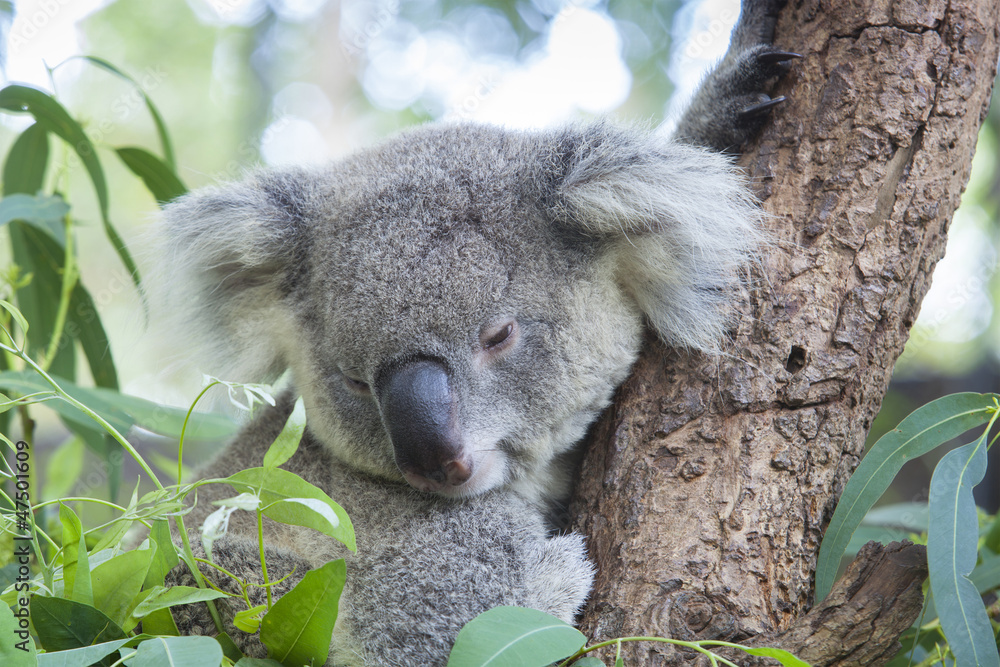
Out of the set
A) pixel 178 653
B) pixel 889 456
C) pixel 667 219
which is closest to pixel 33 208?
pixel 178 653

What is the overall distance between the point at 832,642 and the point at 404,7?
879 cm

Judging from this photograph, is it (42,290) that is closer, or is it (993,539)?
(993,539)

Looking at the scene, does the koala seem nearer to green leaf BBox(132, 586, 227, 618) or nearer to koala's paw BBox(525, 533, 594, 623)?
koala's paw BBox(525, 533, 594, 623)

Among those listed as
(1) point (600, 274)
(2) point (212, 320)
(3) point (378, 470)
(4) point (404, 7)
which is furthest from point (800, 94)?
(4) point (404, 7)

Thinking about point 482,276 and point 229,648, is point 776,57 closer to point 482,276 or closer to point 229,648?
point 482,276

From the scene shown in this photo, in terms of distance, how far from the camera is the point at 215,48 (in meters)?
12.0

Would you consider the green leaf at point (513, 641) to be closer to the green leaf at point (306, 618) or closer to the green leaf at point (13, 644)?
the green leaf at point (306, 618)

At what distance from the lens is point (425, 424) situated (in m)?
1.69

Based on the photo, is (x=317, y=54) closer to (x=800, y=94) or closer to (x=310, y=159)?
(x=310, y=159)

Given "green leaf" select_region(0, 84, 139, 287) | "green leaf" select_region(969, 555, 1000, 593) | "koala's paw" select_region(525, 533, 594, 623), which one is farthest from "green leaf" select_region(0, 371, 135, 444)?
"green leaf" select_region(969, 555, 1000, 593)

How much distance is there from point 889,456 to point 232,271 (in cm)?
190

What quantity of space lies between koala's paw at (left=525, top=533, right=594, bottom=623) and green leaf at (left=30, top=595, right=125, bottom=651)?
918 mm

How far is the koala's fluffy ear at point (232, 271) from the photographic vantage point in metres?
2.08

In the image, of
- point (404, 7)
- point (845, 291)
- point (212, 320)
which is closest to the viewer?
point (845, 291)
